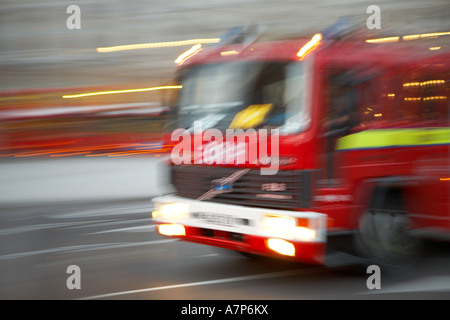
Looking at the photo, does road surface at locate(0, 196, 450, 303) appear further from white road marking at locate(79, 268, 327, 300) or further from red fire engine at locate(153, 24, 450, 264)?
red fire engine at locate(153, 24, 450, 264)

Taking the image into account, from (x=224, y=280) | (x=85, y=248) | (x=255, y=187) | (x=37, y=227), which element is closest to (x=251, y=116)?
(x=255, y=187)

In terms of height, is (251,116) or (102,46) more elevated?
(102,46)

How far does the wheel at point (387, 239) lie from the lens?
623 centimetres

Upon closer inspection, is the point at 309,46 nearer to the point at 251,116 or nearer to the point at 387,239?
the point at 251,116

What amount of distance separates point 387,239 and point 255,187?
1.49m

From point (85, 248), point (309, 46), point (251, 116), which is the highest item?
point (309, 46)

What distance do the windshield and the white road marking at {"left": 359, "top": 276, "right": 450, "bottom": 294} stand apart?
5.61ft

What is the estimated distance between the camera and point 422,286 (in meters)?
6.15

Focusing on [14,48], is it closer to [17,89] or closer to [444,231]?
[17,89]

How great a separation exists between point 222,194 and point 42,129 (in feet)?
51.9

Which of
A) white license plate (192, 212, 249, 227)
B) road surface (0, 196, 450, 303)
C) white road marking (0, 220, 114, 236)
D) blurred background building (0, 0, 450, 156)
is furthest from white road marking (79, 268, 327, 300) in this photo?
blurred background building (0, 0, 450, 156)

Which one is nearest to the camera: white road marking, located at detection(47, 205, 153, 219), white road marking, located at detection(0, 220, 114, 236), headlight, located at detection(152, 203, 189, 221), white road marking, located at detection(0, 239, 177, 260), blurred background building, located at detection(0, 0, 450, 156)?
headlight, located at detection(152, 203, 189, 221)

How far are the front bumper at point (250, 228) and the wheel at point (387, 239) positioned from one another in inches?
26.6

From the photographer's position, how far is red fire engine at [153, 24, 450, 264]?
18.9 feet
